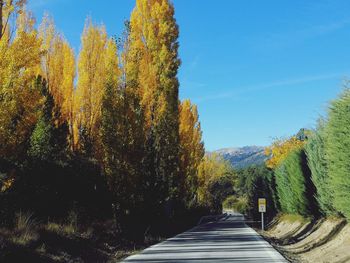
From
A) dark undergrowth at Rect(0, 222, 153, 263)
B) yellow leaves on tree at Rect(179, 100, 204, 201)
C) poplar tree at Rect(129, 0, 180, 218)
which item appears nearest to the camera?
dark undergrowth at Rect(0, 222, 153, 263)

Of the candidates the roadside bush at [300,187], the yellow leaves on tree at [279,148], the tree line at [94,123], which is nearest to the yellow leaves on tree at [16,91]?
the tree line at [94,123]

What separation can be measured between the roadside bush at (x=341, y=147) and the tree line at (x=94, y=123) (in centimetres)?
818

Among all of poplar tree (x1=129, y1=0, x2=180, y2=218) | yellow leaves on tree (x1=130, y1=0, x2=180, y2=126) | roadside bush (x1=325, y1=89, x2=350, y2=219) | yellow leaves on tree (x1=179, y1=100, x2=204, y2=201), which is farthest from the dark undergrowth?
yellow leaves on tree (x1=179, y1=100, x2=204, y2=201)

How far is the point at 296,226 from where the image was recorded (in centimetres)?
3147

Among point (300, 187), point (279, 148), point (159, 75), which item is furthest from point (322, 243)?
point (279, 148)

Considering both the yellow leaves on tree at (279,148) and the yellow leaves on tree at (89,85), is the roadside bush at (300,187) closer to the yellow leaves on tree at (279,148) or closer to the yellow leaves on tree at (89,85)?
the yellow leaves on tree at (89,85)

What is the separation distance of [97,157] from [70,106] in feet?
32.1

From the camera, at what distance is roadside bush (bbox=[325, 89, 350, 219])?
1446cm

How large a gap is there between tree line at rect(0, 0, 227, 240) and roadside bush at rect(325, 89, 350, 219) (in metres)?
8.18

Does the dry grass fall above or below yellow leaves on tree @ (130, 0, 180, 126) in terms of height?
below

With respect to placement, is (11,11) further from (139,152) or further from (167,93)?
(167,93)

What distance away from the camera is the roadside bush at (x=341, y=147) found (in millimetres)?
14461

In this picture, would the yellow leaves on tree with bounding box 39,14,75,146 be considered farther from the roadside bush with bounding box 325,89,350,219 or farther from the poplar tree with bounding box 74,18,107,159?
the roadside bush with bounding box 325,89,350,219

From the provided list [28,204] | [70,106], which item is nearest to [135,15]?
[70,106]
